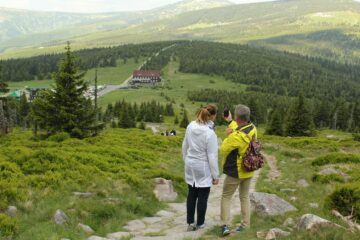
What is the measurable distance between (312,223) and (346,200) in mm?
3218

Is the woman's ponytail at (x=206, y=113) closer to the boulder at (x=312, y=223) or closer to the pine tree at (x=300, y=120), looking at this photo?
the boulder at (x=312, y=223)

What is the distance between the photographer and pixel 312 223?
9.22 meters

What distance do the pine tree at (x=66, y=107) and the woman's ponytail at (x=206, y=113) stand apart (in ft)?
102

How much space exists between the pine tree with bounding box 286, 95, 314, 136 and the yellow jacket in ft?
221

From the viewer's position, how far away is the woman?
35.1 ft

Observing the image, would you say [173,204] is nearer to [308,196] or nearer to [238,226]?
[238,226]

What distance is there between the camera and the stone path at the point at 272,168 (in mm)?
23614

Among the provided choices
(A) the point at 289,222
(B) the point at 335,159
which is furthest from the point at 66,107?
(A) the point at 289,222

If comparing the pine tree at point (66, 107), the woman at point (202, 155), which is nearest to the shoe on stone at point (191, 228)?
the woman at point (202, 155)

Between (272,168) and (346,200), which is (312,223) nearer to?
(346,200)

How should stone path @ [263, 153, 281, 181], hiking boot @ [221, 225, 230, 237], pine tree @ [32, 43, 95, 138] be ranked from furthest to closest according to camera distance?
pine tree @ [32, 43, 95, 138]
stone path @ [263, 153, 281, 181]
hiking boot @ [221, 225, 230, 237]

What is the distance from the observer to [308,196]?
1597 cm

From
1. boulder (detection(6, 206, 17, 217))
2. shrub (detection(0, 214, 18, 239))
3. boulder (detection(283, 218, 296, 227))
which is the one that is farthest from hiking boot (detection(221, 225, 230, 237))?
boulder (detection(6, 206, 17, 217))

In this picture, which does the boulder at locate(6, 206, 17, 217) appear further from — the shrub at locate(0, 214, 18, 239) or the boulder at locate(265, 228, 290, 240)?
the boulder at locate(265, 228, 290, 240)
